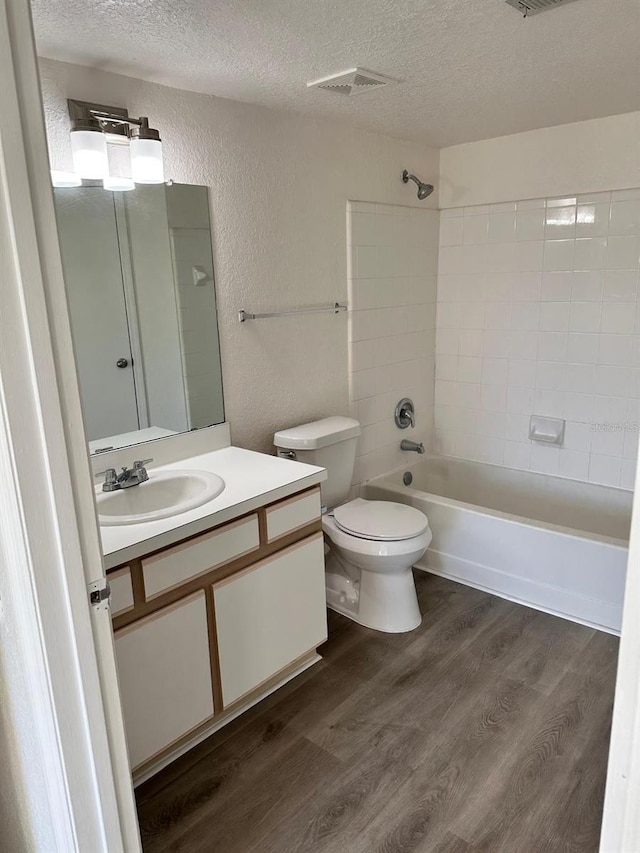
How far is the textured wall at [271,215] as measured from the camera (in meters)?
2.19

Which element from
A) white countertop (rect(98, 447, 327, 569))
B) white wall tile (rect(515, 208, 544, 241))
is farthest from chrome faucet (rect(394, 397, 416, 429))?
white countertop (rect(98, 447, 327, 569))

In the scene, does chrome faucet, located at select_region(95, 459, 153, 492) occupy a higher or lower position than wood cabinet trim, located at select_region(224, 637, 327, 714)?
higher

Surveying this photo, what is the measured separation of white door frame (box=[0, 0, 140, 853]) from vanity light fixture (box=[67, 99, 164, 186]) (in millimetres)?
1035

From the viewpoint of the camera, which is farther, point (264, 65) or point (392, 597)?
point (392, 597)

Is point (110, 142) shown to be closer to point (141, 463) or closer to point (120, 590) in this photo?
point (141, 463)

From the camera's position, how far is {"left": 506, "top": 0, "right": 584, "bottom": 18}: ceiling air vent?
62.1 inches

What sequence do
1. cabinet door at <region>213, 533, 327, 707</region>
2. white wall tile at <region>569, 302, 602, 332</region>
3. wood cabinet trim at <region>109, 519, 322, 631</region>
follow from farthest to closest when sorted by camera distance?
white wall tile at <region>569, 302, 602, 332</region>, cabinet door at <region>213, 533, 327, 707</region>, wood cabinet trim at <region>109, 519, 322, 631</region>

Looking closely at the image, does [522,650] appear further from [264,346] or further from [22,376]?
[22,376]

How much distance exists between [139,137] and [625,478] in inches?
106

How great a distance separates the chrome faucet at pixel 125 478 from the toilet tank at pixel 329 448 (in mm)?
697

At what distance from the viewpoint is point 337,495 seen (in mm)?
2863

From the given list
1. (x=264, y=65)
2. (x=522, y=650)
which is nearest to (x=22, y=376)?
(x=264, y=65)

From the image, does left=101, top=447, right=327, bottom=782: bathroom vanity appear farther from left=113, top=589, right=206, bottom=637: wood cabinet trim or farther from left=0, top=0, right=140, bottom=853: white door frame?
left=0, top=0, right=140, bottom=853: white door frame

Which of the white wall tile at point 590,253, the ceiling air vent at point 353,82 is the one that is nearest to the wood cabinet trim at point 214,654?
the ceiling air vent at point 353,82
